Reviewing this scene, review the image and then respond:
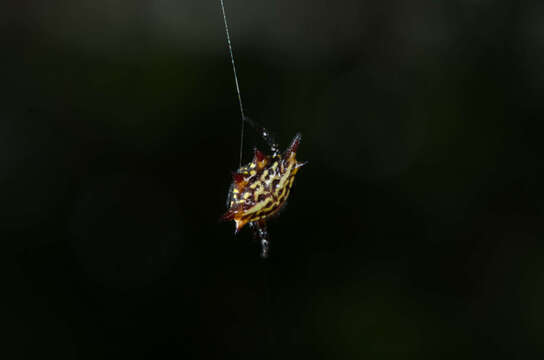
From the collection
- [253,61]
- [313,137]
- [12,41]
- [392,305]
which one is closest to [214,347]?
[392,305]

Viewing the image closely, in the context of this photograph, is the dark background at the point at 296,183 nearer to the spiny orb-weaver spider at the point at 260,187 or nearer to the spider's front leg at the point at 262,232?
the spider's front leg at the point at 262,232

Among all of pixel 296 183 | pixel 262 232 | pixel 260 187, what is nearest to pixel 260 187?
pixel 260 187

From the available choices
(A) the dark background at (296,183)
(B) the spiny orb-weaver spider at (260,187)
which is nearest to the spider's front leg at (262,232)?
(B) the spiny orb-weaver spider at (260,187)

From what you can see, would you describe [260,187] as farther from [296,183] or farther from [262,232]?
[296,183]

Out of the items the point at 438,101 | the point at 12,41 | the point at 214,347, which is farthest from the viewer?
the point at 438,101

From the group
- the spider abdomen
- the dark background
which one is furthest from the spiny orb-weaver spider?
the dark background

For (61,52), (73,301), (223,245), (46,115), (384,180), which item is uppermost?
(61,52)

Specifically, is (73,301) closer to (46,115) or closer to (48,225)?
(48,225)
